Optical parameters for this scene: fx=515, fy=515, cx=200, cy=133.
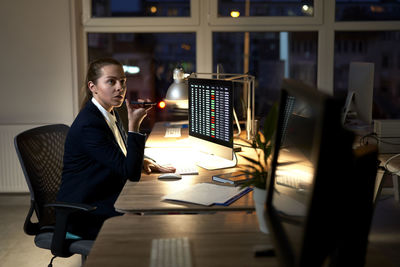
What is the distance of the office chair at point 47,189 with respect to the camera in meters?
2.07

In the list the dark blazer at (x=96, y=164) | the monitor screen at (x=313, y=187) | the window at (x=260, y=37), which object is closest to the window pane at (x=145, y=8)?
the window at (x=260, y=37)

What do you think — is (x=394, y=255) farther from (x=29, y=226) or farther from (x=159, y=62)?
(x=159, y=62)

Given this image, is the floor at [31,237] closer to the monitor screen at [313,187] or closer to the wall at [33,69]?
the wall at [33,69]

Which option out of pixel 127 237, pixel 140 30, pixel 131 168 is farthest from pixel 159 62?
pixel 127 237

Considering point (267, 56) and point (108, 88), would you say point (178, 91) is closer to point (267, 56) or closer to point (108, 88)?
point (108, 88)

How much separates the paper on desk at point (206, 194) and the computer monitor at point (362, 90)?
1712 millimetres

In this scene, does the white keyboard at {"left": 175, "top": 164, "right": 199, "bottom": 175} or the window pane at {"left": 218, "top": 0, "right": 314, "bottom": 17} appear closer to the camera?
the white keyboard at {"left": 175, "top": 164, "right": 199, "bottom": 175}

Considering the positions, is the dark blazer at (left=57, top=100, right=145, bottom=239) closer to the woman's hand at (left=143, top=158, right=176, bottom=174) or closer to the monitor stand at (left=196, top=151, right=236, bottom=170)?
the woman's hand at (left=143, top=158, right=176, bottom=174)

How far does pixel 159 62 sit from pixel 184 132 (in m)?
1.04

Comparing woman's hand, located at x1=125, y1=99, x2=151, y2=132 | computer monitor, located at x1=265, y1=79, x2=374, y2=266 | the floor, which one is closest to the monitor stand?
woman's hand, located at x1=125, y1=99, x2=151, y2=132

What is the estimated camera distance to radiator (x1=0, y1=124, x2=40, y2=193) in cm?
430

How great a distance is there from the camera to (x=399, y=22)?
4516 millimetres

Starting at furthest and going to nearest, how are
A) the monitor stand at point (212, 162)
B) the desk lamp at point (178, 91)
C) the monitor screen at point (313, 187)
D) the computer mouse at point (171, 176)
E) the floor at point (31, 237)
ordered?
1. the desk lamp at point (178, 91)
2. the floor at point (31, 237)
3. the monitor stand at point (212, 162)
4. the computer mouse at point (171, 176)
5. the monitor screen at point (313, 187)

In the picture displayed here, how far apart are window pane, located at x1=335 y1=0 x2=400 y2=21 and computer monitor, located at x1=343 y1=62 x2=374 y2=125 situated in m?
0.92
